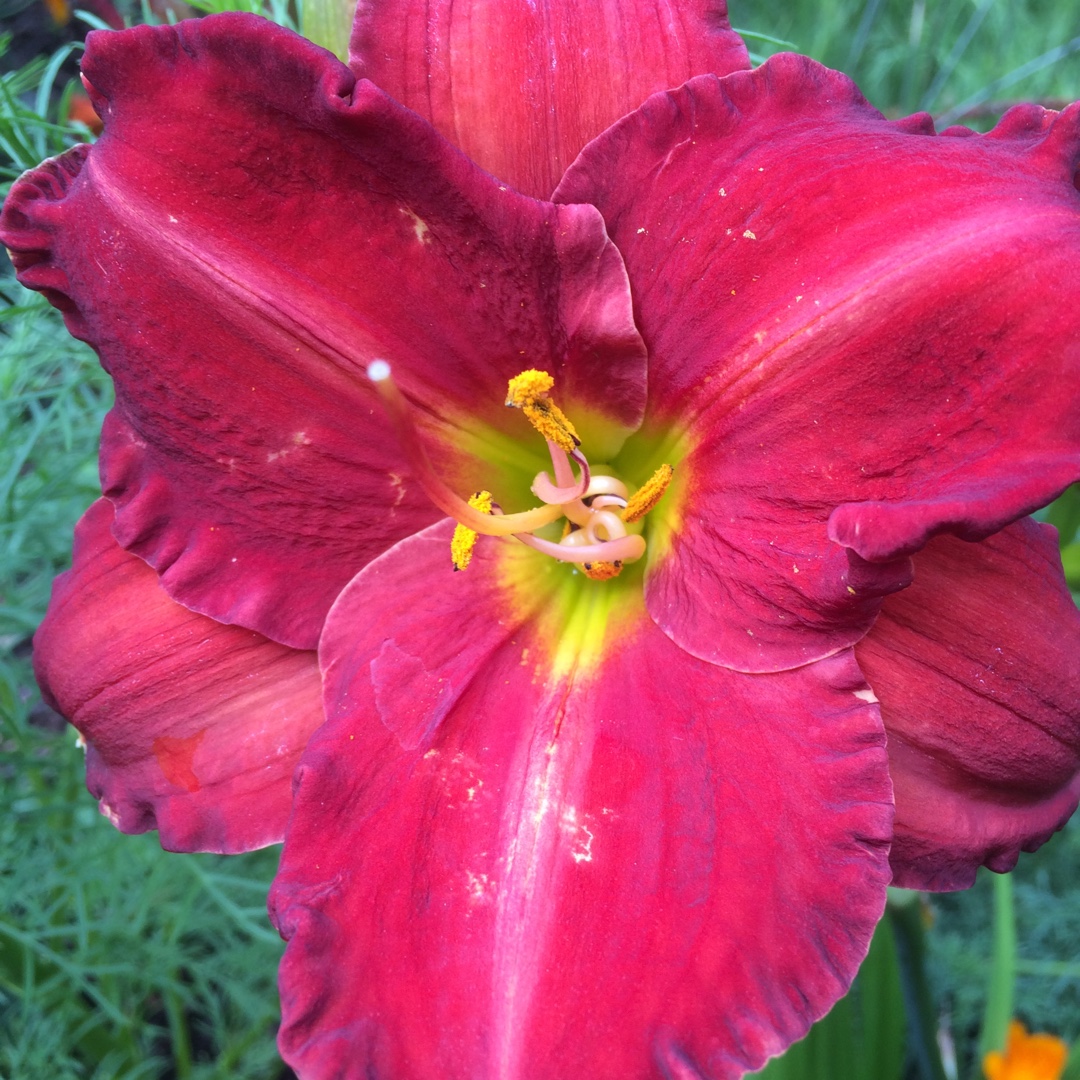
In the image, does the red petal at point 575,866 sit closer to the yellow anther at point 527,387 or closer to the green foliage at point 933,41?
the yellow anther at point 527,387

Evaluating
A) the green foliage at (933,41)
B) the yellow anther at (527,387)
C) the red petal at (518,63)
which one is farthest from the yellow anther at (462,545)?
the green foliage at (933,41)

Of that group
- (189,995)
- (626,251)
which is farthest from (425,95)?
(189,995)

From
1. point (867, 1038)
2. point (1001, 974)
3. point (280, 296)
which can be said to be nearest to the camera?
point (280, 296)

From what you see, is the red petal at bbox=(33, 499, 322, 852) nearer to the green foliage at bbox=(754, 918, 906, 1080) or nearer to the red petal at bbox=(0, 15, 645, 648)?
the red petal at bbox=(0, 15, 645, 648)

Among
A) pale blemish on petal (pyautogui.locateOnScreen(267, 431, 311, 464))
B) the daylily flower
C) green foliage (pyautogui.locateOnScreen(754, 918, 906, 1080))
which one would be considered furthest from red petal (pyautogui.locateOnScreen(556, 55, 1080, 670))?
green foliage (pyautogui.locateOnScreen(754, 918, 906, 1080))

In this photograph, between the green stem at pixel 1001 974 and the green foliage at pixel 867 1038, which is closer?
the green foliage at pixel 867 1038

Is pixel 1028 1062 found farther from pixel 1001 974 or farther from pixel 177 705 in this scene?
pixel 177 705

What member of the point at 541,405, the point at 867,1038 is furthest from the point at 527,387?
the point at 867,1038
